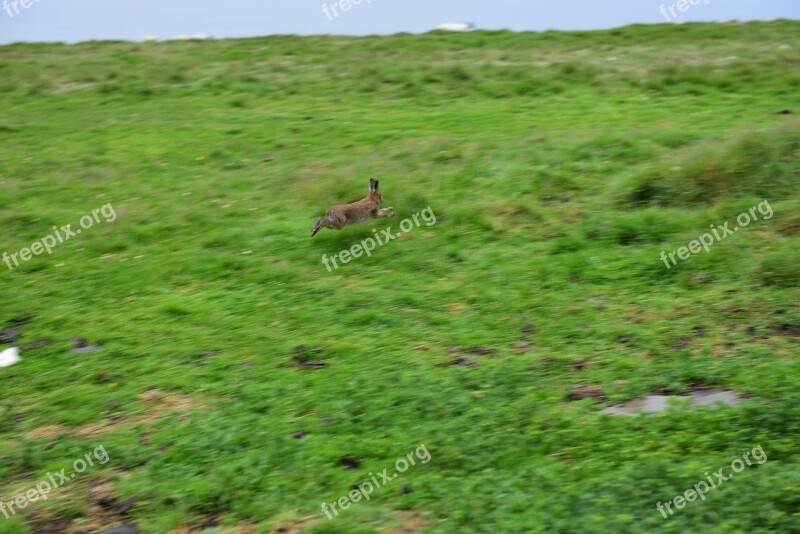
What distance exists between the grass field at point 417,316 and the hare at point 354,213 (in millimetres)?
304

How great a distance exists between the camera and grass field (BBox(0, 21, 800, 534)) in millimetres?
6430

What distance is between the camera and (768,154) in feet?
39.2

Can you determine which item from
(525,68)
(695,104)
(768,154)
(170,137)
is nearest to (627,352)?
(768,154)

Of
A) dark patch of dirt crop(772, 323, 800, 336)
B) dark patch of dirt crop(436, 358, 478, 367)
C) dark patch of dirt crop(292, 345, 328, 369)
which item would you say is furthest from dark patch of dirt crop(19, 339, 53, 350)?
dark patch of dirt crop(772, 323, 800, 336)

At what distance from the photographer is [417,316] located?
30.5 feet

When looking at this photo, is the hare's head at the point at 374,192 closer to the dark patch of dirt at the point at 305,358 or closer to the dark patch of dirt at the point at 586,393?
the dark patch of dirt at the point at 305,358

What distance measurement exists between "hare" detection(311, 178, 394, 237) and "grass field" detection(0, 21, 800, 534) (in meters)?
0.30

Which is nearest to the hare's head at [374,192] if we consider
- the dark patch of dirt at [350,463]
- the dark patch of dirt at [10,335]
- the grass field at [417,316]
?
the grass field at [417,316]

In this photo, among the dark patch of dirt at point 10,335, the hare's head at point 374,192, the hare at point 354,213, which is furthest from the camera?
the hare's head at point 374,192

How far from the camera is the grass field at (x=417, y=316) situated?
6.43m

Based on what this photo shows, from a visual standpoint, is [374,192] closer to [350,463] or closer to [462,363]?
[462,363]

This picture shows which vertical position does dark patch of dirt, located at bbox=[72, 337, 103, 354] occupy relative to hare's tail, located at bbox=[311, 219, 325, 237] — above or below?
below

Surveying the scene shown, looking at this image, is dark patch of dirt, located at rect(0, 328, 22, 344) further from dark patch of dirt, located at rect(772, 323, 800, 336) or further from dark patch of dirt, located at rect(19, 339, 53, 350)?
dark patch of dirt, located at rect(772, 323, 800, 336)

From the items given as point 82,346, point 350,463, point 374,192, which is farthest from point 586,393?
point 82,346
